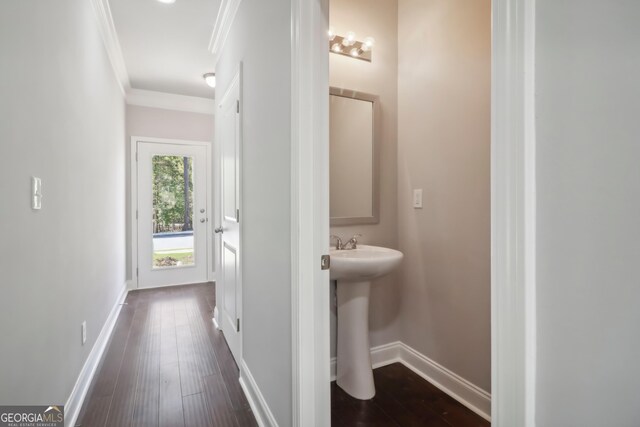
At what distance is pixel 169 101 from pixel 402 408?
4533mm

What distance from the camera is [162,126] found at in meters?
4.40

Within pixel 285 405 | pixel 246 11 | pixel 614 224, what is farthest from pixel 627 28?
pixel 246 11

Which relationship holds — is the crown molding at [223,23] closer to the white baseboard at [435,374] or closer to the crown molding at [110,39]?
the crown molding at [110,39]

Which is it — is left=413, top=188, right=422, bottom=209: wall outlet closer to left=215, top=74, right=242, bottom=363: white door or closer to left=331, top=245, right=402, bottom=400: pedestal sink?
left=331, top=245, right=402, bottom=400: pedestal sink

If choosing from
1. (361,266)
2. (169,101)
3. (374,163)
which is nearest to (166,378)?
(361,266)

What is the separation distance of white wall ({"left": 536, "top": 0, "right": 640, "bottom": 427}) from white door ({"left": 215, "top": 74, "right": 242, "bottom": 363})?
72.8 inches

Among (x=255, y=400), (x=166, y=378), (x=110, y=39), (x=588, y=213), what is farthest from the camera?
(x=110, y=39)

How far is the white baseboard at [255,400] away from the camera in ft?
5.21

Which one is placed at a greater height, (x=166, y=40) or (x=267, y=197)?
(x=166, y=40)

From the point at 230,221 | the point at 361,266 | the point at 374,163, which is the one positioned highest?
the point at 374,163

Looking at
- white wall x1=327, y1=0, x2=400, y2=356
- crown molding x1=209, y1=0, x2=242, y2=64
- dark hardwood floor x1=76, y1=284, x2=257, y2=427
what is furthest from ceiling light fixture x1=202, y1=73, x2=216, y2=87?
dark hardwood floor x1=76, y1=284, x2=257, y2=427

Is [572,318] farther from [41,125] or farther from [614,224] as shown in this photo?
[41,125]

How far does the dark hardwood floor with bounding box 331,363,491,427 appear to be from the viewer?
170cm

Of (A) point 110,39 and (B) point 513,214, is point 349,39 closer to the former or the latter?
(B) point 513,214
